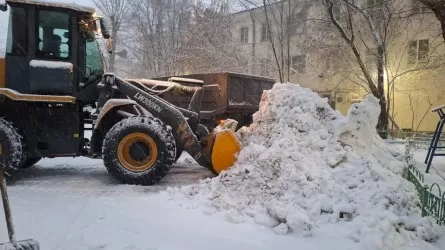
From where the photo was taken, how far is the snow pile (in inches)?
186

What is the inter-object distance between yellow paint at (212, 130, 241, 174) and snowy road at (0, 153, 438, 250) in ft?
3.31

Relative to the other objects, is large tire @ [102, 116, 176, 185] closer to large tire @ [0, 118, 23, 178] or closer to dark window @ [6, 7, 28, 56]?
large tire @ [0, 118, 23, 178]

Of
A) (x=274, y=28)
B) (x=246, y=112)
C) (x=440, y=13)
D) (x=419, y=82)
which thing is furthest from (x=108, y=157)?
(x=274, y=28)

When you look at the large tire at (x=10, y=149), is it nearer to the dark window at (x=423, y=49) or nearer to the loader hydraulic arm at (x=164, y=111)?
the loader hydraulic arm at (x=164, y=111)

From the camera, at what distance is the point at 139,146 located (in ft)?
23.3

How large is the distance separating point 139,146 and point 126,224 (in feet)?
7.68

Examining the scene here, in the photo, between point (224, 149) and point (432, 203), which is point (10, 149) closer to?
point (224, 149)

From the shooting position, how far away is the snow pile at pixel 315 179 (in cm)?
473

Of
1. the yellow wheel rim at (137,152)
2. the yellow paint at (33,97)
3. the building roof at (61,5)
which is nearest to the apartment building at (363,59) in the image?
the building roof at (61,5)

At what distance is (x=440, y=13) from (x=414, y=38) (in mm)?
13512

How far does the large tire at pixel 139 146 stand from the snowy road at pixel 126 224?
0.71 feet

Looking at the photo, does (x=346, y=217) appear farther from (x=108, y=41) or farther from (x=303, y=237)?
(x=108, y=41)

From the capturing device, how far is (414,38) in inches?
854

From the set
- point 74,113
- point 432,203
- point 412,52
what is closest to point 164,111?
point 74,113
